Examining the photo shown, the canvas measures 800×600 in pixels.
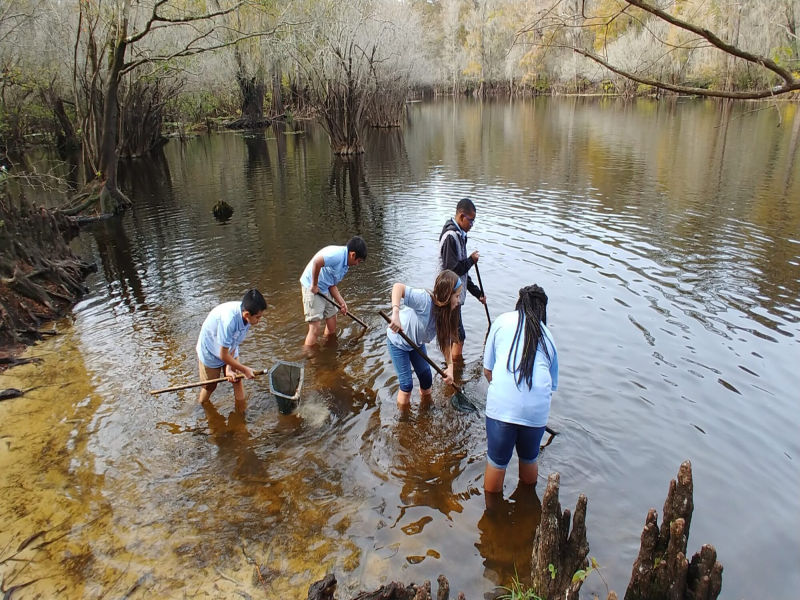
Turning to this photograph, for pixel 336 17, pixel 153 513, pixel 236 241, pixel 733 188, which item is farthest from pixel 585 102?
pixel 153 513

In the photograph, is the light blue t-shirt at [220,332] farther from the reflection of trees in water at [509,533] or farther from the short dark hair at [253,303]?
the reflection of trees in water at [509,533]

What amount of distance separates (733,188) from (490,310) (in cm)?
1190

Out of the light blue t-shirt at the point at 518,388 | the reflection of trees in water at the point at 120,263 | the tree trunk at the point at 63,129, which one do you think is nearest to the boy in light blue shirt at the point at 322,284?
the light blue t-shirt at the point at 518,388

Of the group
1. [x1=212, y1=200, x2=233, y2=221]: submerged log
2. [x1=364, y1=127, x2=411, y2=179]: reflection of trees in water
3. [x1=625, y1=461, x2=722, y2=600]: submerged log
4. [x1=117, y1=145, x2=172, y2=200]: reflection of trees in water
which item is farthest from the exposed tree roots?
[x1=364, y1=127, x2=411, y2=179]: reflection of trees in water

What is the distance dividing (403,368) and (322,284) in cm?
234

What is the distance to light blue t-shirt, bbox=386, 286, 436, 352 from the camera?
5323 millimetres

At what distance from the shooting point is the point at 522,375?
395 cm

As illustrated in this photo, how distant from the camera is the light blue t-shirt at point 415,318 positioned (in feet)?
17.5

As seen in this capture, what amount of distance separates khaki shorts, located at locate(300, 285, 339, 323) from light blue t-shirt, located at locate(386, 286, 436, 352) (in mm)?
2286

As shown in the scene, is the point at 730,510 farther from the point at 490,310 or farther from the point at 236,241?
the point at 236,241

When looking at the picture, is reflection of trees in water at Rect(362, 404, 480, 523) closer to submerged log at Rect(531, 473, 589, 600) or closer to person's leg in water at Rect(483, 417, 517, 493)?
person's leg in water at Rect(483, 417, 517, 493)

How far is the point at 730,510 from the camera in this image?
4684mm

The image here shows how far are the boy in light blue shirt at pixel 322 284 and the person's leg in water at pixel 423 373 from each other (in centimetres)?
164

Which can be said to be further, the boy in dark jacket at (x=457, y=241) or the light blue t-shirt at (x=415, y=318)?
→ the boy in dark jacket at (x=457, y=241)
